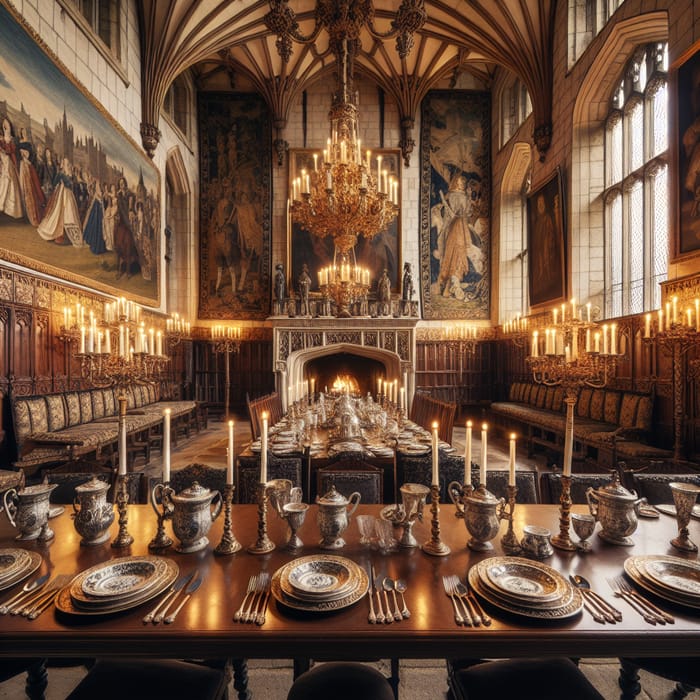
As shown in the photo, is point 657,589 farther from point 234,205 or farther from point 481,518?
point 234,205

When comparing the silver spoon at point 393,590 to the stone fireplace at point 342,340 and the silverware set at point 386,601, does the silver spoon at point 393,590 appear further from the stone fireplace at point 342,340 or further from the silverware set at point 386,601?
the stone fireplace at point 342,340

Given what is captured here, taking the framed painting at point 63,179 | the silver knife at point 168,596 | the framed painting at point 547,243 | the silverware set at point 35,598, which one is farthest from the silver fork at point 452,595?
the framed painting at point 547,243

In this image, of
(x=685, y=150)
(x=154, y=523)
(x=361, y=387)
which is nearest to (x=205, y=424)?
(x=361, y=387)

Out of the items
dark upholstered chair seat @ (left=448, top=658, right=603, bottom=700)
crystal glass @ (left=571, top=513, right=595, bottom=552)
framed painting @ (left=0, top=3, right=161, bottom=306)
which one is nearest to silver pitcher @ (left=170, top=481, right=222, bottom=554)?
dark upholstered chair seat @ (left=448, top=658, right=603, bottom=700)

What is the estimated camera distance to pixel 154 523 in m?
1.97

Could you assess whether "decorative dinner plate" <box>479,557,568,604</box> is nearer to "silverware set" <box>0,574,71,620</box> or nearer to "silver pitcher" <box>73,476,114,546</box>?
"silverware set" <box>0,574,71,620</box>

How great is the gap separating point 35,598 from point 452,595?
4.68 feet

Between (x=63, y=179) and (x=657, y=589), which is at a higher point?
(x=63, y=179)

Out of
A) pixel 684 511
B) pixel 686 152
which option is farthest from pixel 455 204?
pixel 684 511

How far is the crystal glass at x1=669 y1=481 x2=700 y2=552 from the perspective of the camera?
5.55 ft

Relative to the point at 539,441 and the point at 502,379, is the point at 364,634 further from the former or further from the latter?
the point at 502,379

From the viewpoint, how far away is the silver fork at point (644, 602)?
1.24 m

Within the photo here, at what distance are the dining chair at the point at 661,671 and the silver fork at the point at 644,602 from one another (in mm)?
634

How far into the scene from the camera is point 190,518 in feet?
5.37
